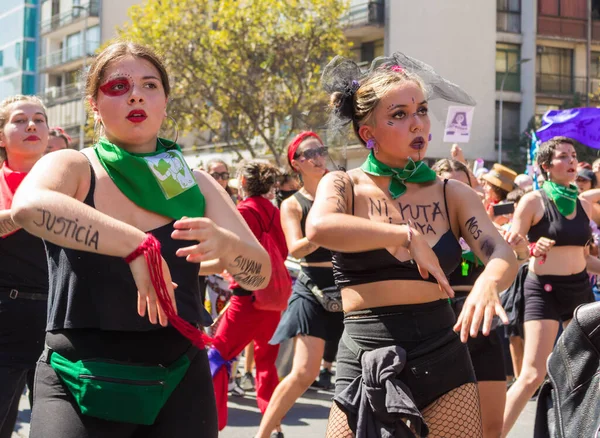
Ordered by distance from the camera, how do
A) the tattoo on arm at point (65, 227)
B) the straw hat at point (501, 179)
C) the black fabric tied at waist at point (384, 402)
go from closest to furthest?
the tattoo on arm at point (65, 227) < the black fabric tied at waist at point (384, 402) < the straw hat at point (501, 179)

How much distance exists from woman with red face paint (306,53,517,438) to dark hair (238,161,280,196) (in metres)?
3.09

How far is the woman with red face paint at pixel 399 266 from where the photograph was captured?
3.64 m

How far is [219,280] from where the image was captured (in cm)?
1011

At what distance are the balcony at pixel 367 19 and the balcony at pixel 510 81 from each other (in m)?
5.24

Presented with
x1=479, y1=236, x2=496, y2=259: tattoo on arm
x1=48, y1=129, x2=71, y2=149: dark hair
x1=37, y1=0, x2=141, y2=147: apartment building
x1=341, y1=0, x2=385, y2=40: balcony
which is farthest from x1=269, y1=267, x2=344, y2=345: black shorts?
x1=37, y1=0, x2=141, y2=147: apartment building

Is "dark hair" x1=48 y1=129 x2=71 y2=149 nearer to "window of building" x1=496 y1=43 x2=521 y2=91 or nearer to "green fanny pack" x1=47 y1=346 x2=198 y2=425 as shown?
"green fanny pack" x1=47 y1=346 x2=198 y2=425

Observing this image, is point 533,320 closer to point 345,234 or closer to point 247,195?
point 247,195

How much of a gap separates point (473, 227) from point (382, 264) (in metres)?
0.41

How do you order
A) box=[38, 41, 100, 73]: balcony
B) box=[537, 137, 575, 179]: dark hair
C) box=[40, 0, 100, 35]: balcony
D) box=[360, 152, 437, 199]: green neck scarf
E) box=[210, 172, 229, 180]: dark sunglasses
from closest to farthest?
box=[360, 152, 437, 199]: green neck scarf
box=[537, 137, 575, 179]: dark hair
box=[210, 172, 229, 180]: dark sunglasses
box=[40, 0, 100, 35]: balcony
box=[38, 41, 100, 73]: balcony

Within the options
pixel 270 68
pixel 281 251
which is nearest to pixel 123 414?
pixel 281 251

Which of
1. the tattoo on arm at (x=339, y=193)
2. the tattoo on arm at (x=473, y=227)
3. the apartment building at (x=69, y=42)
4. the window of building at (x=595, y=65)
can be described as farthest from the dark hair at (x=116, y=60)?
the apartment building at (x=69, y=42)

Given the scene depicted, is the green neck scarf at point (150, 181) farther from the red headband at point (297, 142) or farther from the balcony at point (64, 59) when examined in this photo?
the balcony at point (64, 59)

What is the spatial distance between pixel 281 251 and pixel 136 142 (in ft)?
14.3

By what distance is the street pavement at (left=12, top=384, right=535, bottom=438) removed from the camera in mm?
7320
